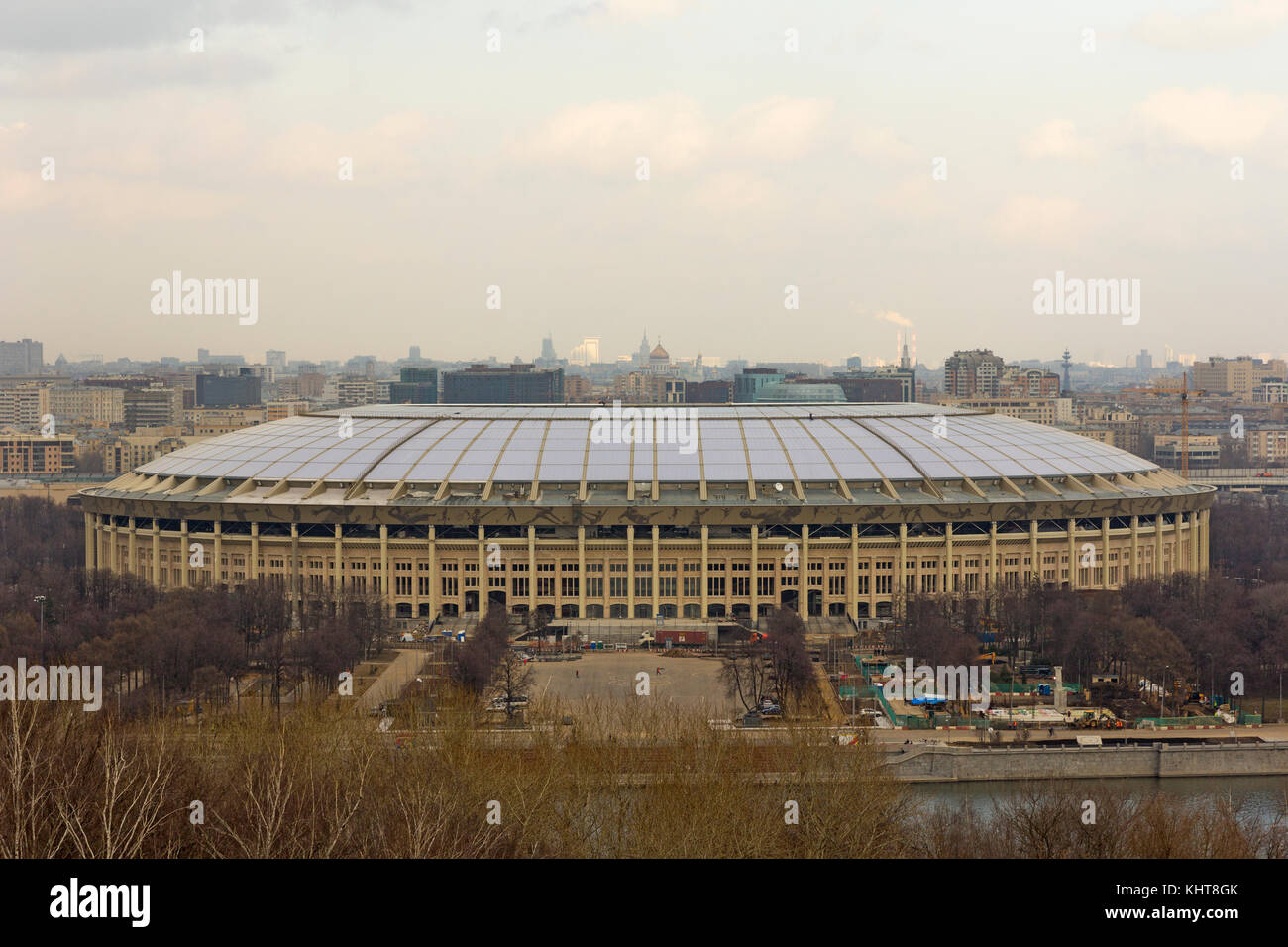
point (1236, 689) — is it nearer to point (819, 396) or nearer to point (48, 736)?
point (48, 736)

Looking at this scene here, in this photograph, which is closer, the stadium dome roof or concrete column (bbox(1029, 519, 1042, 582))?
concrete column (bbox(1029, 519, 1042, 582))

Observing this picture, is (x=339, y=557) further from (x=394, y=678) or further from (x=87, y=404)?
(x=87, y=404)

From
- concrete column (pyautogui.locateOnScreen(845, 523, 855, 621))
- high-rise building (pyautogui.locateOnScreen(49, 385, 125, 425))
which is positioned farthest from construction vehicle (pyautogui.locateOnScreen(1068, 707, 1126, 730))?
high-rise building (pyautogui.locateOnScreen(49, 385, 125, 425))

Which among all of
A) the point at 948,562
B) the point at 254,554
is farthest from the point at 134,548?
the point at 948,562

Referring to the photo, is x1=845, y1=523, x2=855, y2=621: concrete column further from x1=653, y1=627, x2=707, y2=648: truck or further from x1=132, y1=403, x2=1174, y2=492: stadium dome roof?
x1=653, y1=627, x2=707, y2=648: truck
